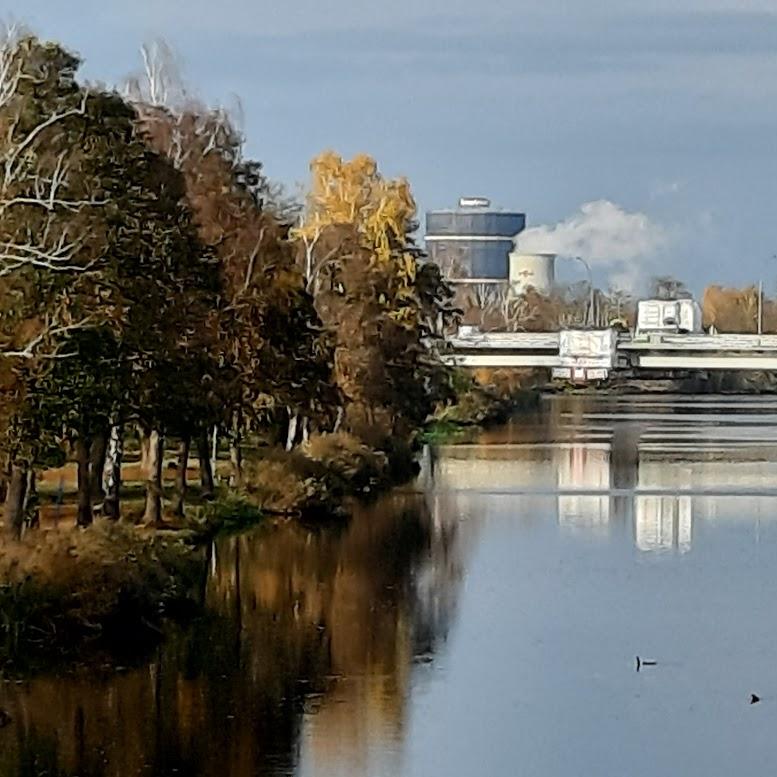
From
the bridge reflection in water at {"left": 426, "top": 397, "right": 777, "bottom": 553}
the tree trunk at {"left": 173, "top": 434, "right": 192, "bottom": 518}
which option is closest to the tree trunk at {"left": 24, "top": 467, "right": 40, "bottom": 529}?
the tree trunk at {"left": 173, "top": 434, "right": 192, "bottom": 518}

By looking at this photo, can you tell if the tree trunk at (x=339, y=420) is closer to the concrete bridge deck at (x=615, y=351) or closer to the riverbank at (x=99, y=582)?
the riverbank at (x=99, y=582)

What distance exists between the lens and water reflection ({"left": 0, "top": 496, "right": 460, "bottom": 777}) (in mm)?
25312

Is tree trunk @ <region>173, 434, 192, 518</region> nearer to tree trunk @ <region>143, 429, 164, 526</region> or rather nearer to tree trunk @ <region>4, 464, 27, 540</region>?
tree trunk @ <region>143, 429, 164, 526</region>

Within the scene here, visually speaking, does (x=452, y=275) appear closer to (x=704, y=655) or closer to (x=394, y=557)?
(x=394, y=557)

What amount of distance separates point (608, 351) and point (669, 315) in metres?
49.0

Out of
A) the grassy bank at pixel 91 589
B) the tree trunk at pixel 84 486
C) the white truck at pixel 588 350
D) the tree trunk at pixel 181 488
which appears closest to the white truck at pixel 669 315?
the white truck at pixel 588 350

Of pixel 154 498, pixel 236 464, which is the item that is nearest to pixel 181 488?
pixel 154 498

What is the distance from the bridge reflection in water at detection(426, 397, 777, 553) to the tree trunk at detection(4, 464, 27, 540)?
54.1 ft

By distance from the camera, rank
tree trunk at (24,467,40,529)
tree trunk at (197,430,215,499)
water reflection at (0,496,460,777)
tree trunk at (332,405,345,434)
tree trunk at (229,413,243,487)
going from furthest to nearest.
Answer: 1. tree trunk at (332,405,345,434)
2. tree trunk at (229,413,243,487)
3. tree trunk at (197,430,215,499)
4. tree trunk at (24,467,40,529)
5. water reflection at (0,496,460,777)

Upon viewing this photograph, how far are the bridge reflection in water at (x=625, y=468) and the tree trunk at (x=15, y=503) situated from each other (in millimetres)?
16489

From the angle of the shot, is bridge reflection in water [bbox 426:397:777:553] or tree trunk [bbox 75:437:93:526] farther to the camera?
bridge reflection in water [bbox 426:397:777:553]

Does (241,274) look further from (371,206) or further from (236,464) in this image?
(371,206)

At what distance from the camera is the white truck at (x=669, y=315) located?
16971 cm

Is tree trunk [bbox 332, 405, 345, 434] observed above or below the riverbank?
above
